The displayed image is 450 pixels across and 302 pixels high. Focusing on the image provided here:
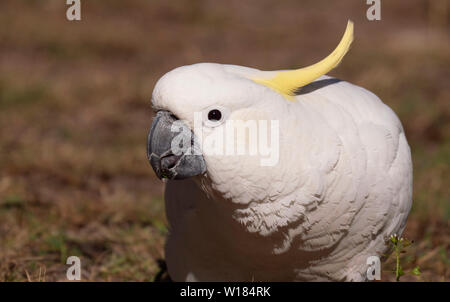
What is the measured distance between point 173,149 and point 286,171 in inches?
16.9

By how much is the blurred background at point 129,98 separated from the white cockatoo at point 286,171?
431mm

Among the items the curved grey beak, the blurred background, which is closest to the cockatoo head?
the curved grey beak

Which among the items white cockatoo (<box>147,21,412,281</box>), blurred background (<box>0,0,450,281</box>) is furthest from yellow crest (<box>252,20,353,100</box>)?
blurred background (<box>0,0,450,281</box>)

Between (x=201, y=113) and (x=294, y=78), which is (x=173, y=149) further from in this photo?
(x=294, y=78)

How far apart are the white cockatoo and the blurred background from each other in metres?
0.43

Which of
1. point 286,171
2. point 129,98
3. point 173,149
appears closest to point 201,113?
point 173,149

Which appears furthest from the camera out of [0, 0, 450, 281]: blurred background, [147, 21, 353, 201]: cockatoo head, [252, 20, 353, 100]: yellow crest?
[0, 0, 450, 281]: blurred background

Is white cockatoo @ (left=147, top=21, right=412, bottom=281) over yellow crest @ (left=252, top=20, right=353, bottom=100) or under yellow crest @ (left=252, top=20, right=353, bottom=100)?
under

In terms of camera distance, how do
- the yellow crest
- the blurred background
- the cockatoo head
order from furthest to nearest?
the blurred background → the yellow crest → the cockatoo head

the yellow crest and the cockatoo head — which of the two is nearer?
the cockatoo head

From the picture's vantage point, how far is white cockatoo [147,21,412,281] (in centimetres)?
203

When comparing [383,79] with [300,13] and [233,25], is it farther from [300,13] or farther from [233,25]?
[300,13]

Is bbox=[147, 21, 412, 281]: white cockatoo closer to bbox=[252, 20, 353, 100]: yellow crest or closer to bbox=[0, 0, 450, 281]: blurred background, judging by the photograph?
bbox=[252, 20, 353, 100]: yellow crest
